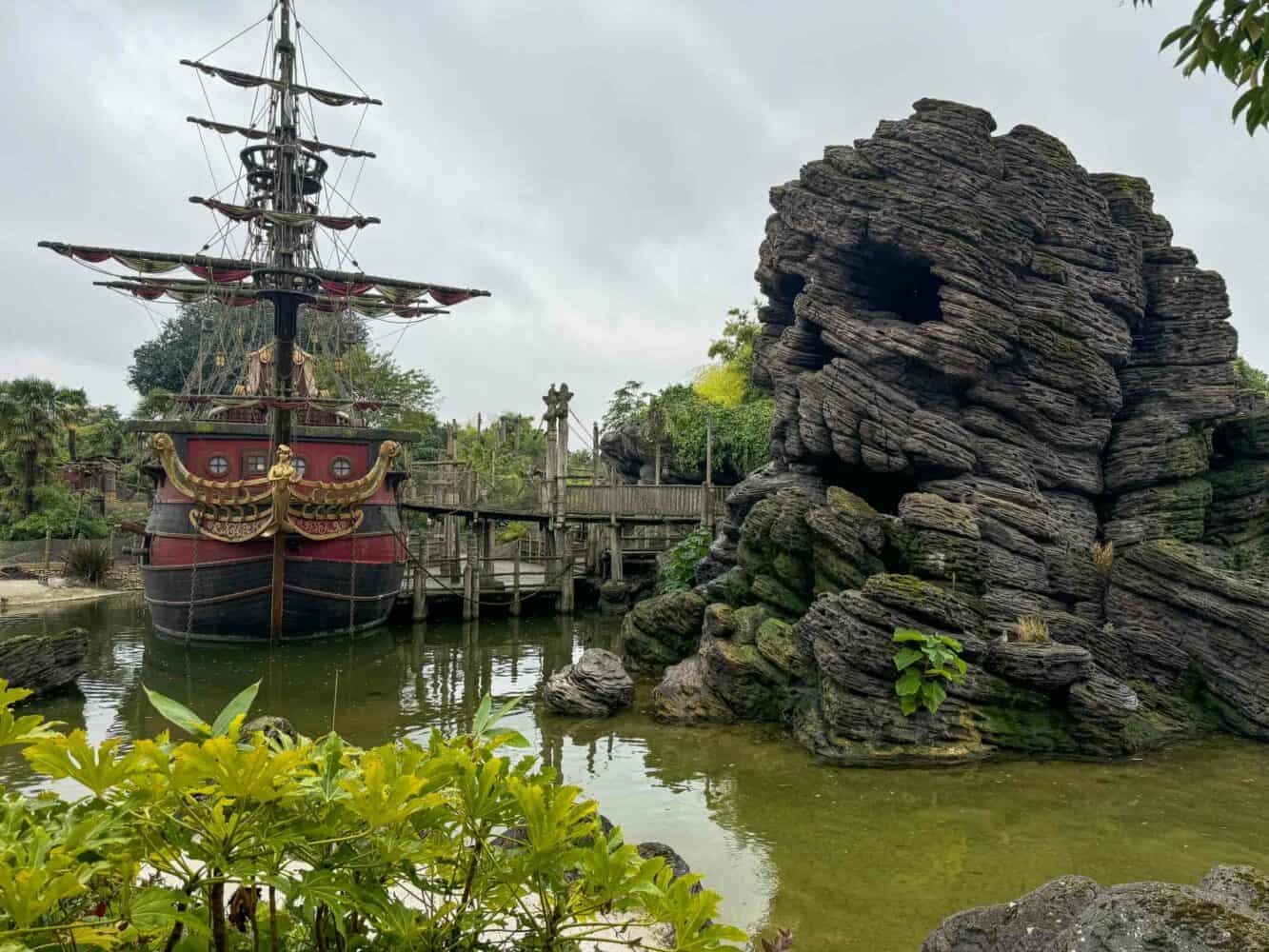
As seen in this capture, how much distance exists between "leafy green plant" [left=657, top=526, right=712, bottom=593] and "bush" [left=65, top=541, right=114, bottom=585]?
20.1m

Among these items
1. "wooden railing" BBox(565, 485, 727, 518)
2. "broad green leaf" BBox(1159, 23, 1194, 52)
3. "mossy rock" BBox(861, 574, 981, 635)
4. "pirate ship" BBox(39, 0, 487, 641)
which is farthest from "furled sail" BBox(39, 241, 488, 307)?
"broad green leaf" BBox(1159, 23, 1194, 52)

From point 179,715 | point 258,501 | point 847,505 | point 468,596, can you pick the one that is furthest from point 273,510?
point 179,715

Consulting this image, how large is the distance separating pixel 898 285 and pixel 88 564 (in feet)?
89.5

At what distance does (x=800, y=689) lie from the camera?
1241 cm

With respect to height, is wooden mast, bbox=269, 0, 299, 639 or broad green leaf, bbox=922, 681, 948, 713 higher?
wooden mast, bbox=269, 0, 299, 639

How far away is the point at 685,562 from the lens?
20.6 m

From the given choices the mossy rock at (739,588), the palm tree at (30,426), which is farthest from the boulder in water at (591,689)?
the palm tree at (30,426)

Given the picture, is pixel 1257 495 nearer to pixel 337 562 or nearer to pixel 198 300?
pixel 337 562

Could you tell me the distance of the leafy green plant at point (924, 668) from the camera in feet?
35.3

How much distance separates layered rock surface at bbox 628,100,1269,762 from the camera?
1137cm

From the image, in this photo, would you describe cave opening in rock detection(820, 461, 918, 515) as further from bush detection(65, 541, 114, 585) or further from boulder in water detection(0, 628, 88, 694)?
bush detection(65, 541, 114, 585)

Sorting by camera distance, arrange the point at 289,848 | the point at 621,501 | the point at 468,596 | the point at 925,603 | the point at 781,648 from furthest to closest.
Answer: the point at 621,501 → the point at 468,596 → the point at 781,648 → the point at 925,603 → the point at 289,848

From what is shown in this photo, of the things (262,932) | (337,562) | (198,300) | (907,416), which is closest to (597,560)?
(337,562)

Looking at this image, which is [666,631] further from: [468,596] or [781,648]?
[468,596]
